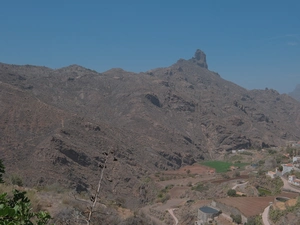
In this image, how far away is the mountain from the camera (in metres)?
48.1

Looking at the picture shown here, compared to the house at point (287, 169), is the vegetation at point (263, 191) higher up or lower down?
lower down

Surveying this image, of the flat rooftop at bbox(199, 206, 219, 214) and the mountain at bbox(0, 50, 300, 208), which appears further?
the mountain at bbox(0, 50, 300, 208)

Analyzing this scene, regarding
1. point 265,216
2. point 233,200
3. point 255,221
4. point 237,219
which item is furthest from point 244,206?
point 255,221

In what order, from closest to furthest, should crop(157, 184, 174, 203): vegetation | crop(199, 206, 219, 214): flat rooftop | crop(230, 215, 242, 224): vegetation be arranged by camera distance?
crop(230, 215, 242, 224): vegetation → crop(199, 206, 219, 214): flat rooftop → crop(157, 184, 174, 203): vegetation

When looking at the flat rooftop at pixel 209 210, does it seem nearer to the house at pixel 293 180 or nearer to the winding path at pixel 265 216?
the winding path at pixel 265 216

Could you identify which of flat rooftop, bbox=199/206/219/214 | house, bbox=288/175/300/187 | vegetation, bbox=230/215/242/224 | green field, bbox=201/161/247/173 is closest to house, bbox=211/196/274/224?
vegetation, bbox=230/215/242/224

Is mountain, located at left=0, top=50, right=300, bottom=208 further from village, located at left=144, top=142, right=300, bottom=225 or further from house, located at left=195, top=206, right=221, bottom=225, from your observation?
house, located at left=195, top=206, right=221, bottom=225

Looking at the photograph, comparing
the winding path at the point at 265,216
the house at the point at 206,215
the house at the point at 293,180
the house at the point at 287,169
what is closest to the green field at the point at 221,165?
the house at the point at 287,169

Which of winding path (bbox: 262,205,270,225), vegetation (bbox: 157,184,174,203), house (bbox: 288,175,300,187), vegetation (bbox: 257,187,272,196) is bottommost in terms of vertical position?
vegetation (bbox: 157,184,174,203)

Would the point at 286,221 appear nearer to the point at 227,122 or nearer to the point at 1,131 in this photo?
the point at 1,131

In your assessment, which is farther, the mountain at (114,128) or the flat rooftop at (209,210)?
the mountain at (114,128)

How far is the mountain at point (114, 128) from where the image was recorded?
48.1 meters

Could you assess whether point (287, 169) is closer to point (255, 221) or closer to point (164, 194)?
point (164, 194)

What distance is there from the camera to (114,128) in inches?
2908
